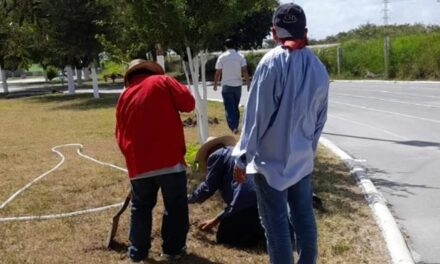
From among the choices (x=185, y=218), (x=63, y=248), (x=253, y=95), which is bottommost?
(x=63, y=248)

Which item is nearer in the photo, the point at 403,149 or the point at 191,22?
the point at 191,22

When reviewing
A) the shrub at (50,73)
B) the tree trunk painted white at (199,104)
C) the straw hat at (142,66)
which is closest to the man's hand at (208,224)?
the straw hat at (142,66)

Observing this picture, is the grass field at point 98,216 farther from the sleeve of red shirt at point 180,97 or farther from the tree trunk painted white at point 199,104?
the sleeve of red shirt at point 180,97

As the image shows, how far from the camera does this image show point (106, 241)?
17.1 ft

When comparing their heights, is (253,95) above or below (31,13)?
below

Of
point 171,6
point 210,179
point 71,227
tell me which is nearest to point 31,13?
point 171,6

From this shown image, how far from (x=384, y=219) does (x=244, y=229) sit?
1317 millimetres

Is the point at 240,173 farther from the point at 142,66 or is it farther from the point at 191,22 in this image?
the point at 191,22

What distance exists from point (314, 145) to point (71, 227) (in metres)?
3.02

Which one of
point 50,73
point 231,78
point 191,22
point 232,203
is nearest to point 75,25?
point 231,78

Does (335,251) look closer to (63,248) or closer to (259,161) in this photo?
(259,161)

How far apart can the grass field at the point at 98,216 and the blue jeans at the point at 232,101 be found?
2.51 feet

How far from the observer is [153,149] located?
4.48m

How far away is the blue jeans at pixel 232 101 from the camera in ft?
35.0
